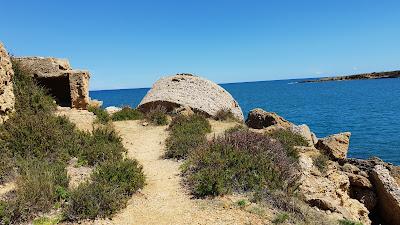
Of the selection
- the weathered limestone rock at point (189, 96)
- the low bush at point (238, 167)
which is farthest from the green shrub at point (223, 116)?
the low bush at point (238, 167)

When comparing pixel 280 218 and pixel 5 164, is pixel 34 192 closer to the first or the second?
pixel 5 164

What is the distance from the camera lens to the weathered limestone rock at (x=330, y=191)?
905cm

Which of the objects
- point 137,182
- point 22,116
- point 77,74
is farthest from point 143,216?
point 77,74

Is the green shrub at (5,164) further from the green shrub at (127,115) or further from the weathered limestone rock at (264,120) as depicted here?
the weathered limestone rock at (264,120)

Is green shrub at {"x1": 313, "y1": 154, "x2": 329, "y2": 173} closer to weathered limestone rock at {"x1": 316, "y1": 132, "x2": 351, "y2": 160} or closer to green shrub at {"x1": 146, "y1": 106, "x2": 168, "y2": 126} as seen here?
weathered limestone rock at {"x1": 316, "y1": 132, "x2": 351, "y2": 160}

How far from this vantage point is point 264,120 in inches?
765

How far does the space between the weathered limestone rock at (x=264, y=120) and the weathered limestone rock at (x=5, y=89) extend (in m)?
11.4

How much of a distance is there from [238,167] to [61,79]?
11064 millimetres

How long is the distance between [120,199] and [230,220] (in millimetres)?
2374

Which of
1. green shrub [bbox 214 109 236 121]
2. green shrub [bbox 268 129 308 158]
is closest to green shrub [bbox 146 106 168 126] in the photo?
green shrub [bbox 214 109 236 121]

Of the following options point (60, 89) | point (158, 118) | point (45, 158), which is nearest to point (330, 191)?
point (45, 158)

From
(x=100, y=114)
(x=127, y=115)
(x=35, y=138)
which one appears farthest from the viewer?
(x=127, y=115)

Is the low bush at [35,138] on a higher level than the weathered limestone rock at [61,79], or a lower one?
lower

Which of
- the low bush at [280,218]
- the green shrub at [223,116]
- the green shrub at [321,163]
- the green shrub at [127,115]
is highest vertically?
the green shrub at [127,115]
